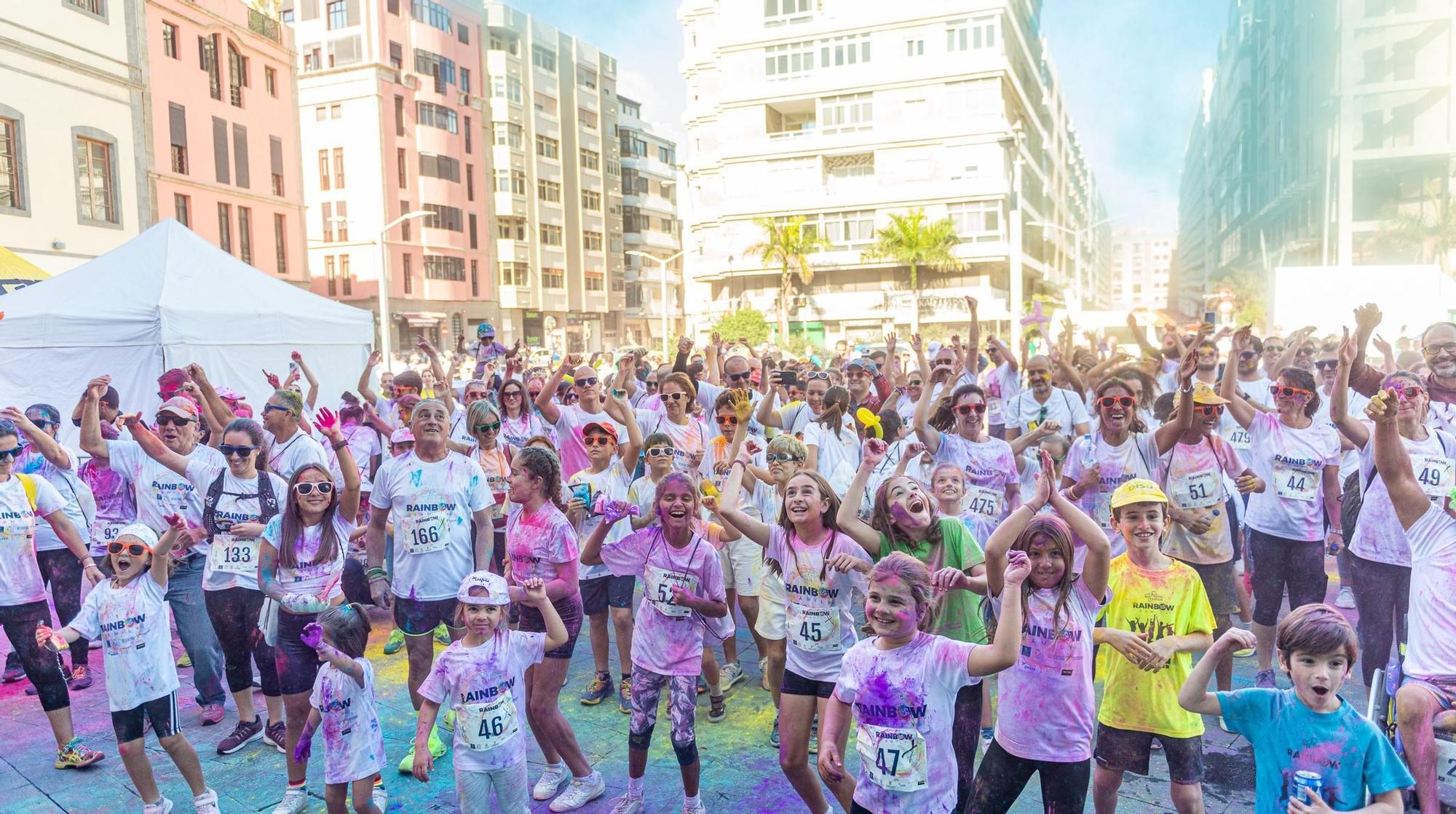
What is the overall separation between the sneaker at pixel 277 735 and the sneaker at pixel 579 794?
6.25 ft

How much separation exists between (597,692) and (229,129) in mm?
32649

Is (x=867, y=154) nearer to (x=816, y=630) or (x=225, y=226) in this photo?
(x=225, y=226)

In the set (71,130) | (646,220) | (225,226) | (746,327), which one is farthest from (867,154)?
(71,130)

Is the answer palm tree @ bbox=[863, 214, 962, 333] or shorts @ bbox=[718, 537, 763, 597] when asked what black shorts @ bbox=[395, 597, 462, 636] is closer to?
shorts @ bbox=[718, 537, 763, 597]

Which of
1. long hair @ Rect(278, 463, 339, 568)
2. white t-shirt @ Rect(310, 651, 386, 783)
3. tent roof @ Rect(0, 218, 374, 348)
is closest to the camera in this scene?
white t-shirt @ Rect(310, 651, 386, 783)

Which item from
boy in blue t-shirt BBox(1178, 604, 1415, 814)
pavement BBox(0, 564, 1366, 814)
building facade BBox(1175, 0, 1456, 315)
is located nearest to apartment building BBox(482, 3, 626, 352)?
building facade BBox(1175, 0, 1456, 315)

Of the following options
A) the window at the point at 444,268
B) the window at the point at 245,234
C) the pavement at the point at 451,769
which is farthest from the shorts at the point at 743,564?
the window at the point at 444,268

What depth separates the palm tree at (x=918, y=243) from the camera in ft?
144

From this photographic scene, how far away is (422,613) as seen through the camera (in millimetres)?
5281

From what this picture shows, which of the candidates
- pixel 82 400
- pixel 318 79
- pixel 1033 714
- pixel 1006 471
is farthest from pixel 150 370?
pixel 318 79

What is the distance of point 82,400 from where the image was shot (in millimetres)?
6406

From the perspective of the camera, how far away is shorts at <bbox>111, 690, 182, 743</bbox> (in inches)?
179

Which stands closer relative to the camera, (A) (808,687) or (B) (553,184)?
(A) (808,687)

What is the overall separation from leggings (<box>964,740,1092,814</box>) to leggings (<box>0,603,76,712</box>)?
5073mm
